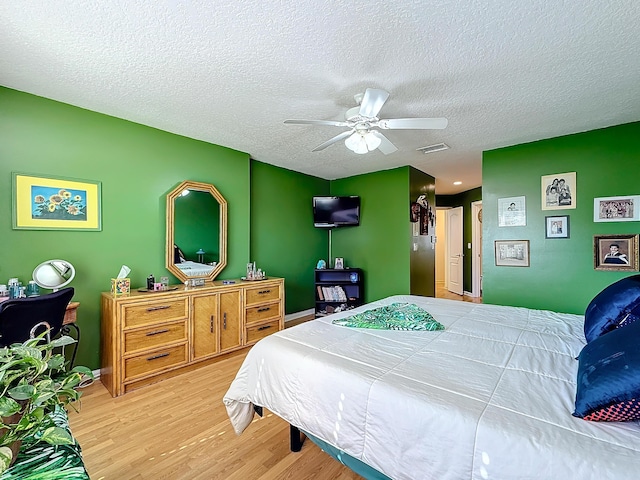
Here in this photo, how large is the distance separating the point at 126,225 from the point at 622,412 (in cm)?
361

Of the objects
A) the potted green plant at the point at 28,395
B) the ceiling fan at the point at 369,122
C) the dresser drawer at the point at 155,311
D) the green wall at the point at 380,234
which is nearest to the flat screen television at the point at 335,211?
the green wall at the point at 380,234

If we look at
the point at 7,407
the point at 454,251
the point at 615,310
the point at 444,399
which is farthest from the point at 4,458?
the point at 454,251

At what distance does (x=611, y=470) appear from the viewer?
0.79 meters

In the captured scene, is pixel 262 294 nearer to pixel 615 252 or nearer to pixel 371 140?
pixel 371 140

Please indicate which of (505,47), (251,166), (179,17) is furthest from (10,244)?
(505,47)

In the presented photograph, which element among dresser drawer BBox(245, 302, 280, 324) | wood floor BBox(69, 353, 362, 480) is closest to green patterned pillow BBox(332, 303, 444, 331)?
wood floor BBox(69, 353, 362, 480)

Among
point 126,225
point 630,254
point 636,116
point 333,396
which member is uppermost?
point 636,116

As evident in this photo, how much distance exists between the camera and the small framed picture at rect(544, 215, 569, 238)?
331 centimetres

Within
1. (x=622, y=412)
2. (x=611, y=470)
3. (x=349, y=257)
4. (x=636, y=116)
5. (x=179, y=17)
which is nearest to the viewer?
(x=611, y=470)

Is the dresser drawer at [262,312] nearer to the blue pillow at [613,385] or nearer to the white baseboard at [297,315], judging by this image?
the white baseboard at [297,315]

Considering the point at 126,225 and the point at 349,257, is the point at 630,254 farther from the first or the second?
the point at 126,225

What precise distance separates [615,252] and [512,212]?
103 cm

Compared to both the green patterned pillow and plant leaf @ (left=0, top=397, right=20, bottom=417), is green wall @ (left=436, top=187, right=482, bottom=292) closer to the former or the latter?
the green patterned pillow

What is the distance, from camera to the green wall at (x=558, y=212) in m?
3.02
